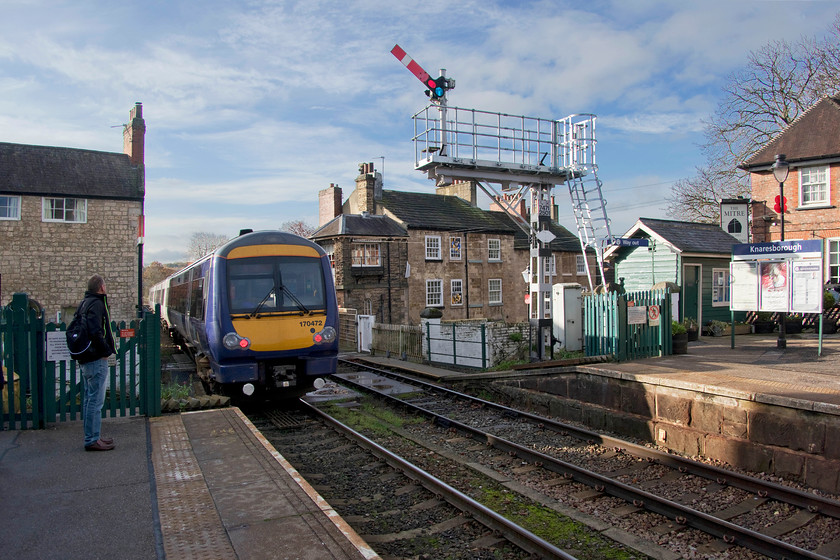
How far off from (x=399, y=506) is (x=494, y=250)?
2825 cm

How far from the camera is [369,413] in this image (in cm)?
1063

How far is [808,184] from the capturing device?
20.8 m

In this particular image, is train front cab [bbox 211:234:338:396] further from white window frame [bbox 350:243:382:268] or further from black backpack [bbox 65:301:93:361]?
white window frame [bbox 350:243:382:268]

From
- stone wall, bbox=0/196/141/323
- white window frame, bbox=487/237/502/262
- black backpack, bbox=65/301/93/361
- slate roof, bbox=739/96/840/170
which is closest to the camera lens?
black backpack, bbox=65/301/93/361

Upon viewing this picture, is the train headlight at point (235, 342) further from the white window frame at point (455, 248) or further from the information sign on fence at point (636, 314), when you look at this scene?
the white window frame at point (455, 248)

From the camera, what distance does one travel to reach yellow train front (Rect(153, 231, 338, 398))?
9414 mm

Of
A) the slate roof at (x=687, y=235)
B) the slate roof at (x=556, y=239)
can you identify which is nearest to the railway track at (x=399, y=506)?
the slate roof at (x=687, y=235)

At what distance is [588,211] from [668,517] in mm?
10076

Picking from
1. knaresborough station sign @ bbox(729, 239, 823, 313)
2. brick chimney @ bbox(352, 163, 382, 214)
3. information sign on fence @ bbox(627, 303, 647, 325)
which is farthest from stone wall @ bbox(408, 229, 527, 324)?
knaresborough station sign @ bbox(729, 239, 823, 313)

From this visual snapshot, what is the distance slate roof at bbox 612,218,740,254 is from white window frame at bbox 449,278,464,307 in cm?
1288

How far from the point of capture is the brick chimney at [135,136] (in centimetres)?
2717

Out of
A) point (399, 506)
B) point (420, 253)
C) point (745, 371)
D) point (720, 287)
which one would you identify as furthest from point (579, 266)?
point (399, 506)

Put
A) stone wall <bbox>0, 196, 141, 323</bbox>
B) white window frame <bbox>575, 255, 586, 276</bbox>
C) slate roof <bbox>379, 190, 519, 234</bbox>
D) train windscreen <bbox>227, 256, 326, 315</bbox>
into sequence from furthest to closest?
white window frame <bbox>575, 255, 586, 276</bbox> → slate roof <bbox>379, 190, 519, 234</bbox> → stone wall <bbox>0, 196, 141, 323</bbox> → train windscreen <bbox>227, 256, 326, 315</bbox>

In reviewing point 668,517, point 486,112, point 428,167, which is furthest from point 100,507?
point 486,112
